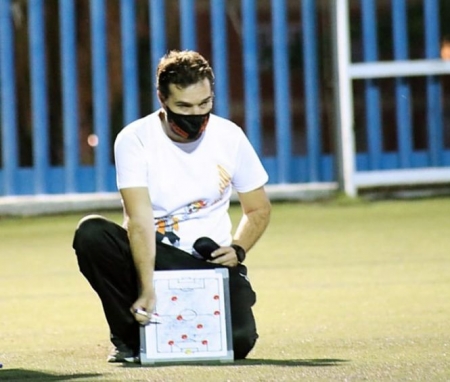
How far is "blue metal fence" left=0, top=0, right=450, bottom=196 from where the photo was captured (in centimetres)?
1009

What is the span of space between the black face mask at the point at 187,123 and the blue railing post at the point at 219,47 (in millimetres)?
5611

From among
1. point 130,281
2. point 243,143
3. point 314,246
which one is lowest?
point 314,246

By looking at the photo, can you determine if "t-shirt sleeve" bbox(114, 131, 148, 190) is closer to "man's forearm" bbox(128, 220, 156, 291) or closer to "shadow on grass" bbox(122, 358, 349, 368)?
"man's forearm" bbox(128, 220, 156, 291)

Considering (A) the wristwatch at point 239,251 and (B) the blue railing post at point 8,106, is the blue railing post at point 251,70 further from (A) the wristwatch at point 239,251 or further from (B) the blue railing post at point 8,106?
(A) the wristwatch at point 239,251

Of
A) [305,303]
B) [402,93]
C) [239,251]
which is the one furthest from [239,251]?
[402,93]

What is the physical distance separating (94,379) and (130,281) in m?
0.56

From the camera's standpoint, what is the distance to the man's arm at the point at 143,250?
175 inches

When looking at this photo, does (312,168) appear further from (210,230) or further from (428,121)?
(210,230)

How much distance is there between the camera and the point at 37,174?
33.3 ft

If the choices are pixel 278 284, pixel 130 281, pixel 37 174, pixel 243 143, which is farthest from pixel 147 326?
pixel 37 174

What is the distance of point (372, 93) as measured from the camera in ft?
33.8

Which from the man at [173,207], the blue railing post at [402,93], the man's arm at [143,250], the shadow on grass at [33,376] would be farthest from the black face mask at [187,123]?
the blue railing post at [402,93]

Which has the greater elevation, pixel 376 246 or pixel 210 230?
pixel 210 230

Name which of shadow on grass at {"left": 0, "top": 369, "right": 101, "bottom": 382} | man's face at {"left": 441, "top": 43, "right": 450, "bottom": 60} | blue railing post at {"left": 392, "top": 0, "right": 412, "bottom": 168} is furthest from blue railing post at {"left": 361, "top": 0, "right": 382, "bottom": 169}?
shadow on grass at {"left": 0, "top": 369, "right": 101, "bottom": 382}
